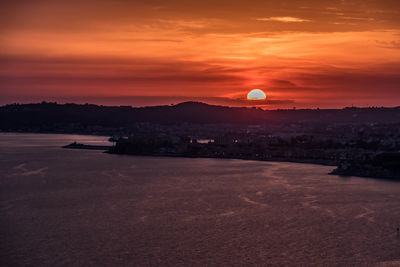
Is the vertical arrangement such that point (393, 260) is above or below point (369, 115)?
below

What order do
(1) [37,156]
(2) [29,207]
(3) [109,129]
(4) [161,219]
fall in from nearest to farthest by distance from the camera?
1. (4) [161,219]
2. (2) [29,207]
3. (1) [37,156]
4. (3) [109,129]

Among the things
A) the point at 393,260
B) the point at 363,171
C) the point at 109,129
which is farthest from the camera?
the point at 109,129

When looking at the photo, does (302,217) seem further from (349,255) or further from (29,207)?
(29,207)

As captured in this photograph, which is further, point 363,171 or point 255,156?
point 255,156

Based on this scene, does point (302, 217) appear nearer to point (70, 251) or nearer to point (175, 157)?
point (70, 251)

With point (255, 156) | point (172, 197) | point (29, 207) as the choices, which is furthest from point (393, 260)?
point (255, 156)

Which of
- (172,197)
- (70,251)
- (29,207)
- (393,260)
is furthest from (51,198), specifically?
(393,260)
